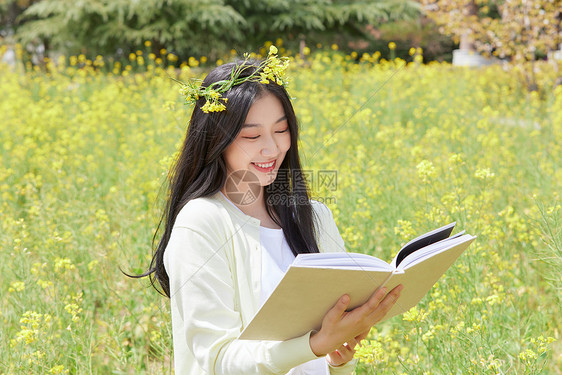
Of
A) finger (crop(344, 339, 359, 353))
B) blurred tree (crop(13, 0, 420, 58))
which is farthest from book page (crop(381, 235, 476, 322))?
blurred tree (crop(13, 0, 420, 58))

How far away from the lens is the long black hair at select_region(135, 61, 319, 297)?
135 cm

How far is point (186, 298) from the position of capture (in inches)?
47.1

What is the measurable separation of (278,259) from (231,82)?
0.46m

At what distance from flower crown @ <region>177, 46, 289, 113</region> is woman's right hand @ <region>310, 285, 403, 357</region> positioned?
55 cm

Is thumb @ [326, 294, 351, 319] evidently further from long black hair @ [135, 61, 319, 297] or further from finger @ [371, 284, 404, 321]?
long black hair @ [135, 61, 319, 297]

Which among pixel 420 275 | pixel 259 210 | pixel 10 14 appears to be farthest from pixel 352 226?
pixel 10 14

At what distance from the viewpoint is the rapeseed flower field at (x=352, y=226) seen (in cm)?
192

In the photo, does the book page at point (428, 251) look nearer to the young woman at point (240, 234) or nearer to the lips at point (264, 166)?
the young woman at point (240, 234)

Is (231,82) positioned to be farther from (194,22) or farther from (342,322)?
(194,22)

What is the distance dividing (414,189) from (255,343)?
216cm

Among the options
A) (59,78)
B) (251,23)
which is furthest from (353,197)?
(251,23)

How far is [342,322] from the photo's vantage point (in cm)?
115

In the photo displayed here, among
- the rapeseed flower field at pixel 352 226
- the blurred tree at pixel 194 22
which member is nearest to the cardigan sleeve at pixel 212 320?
the rapeseed flower field at pixel 352 226

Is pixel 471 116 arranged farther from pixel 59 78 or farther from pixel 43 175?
pixel 59 78
